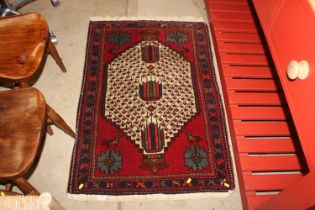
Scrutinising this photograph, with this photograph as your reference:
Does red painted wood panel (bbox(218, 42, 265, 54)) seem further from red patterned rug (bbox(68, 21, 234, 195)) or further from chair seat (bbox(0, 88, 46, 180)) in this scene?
chair seat (bbox(0, 88, 46, 180))

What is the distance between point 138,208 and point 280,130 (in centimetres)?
94

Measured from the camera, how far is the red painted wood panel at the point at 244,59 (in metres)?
1.73

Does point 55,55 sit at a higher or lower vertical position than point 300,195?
lower

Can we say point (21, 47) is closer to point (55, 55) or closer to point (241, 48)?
point (55, 55)

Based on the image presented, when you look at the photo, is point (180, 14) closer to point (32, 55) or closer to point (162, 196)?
point (32, 55)

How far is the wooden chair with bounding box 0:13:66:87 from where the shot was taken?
1184 mm

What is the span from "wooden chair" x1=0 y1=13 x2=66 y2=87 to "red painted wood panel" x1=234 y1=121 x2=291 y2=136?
3.77ft

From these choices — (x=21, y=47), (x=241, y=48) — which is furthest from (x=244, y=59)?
(x=21, y=47)

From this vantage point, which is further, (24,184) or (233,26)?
(233,26)

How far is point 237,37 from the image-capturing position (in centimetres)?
185

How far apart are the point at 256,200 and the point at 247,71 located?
0.84m

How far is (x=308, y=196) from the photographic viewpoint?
75cm

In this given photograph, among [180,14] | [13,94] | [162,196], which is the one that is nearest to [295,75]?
[162,196]

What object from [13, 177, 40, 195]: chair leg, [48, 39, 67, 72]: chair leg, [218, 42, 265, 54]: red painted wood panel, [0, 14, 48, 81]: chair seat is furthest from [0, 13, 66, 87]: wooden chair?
[218, 42, 265, 54]: red painted wood panel
